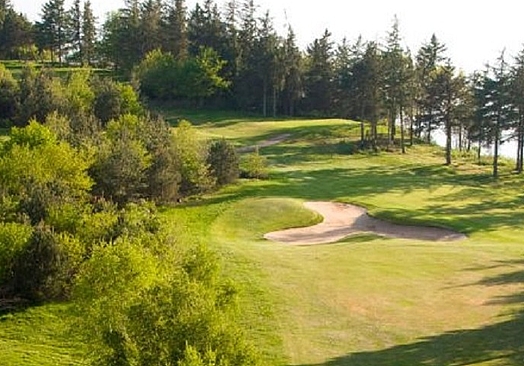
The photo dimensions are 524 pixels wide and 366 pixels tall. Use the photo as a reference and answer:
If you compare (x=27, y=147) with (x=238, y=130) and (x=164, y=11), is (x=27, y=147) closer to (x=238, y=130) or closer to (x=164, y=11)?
(x=238, y=130)

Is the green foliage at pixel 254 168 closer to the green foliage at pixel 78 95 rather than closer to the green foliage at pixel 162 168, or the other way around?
the green foliage at pixel 162 168

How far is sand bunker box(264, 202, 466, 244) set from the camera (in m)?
40.1

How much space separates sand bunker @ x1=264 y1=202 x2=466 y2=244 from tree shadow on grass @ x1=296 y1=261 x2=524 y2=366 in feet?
50.1

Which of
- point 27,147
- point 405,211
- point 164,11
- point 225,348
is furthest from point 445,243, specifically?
point 164,11

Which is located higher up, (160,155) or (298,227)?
(160,155)

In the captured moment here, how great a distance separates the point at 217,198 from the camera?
47.9 meters

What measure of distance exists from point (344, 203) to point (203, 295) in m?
33.0

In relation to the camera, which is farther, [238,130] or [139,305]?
[238,130]

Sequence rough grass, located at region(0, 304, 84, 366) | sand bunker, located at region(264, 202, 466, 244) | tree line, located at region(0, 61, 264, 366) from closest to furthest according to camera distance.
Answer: tree line, located at region(0, 61, 264, 366)
rough grass, located at region(0, 304, 84, 366)
sand bunker, located at region(264, 202, 466, 244)

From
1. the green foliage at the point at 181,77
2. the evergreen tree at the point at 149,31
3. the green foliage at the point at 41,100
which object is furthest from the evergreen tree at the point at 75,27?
the green foliage at the point at 41,100

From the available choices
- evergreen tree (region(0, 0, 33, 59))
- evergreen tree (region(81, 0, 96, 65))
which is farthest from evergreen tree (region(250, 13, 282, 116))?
evergreen tree (region(0, 0, 33, 59))

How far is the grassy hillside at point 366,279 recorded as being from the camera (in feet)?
74.2

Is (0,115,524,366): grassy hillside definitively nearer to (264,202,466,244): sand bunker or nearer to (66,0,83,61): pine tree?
(264,202,466,244): sand bunker

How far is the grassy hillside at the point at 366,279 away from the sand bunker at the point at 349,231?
0.93m
